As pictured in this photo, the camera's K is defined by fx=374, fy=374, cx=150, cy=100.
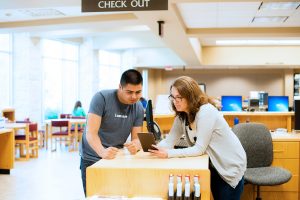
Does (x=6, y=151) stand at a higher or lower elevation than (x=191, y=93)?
lower

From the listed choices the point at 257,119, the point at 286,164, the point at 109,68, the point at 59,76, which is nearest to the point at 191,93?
the point at 286,164

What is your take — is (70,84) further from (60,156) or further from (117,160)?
(117,160)

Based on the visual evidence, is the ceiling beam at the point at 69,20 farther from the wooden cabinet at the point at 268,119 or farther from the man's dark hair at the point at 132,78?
the man's dark hair at the point at 132,78

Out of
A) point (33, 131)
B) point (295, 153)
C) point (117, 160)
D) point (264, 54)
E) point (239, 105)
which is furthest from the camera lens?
point (264, 54)

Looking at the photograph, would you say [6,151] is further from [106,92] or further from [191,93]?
[191,93]

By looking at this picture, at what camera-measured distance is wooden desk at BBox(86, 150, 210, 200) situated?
2.12 metres

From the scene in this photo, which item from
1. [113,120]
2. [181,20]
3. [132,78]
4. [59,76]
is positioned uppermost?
[181,20]

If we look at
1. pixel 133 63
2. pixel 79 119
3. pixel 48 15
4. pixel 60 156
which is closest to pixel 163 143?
pixel 48 15

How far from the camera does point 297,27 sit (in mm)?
8602

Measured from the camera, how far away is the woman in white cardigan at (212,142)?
2.45 m

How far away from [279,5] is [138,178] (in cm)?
568

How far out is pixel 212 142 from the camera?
2500 millimetres

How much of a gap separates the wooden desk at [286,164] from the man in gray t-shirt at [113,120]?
6.87ft

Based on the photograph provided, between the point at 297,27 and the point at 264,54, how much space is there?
16.1 ft
